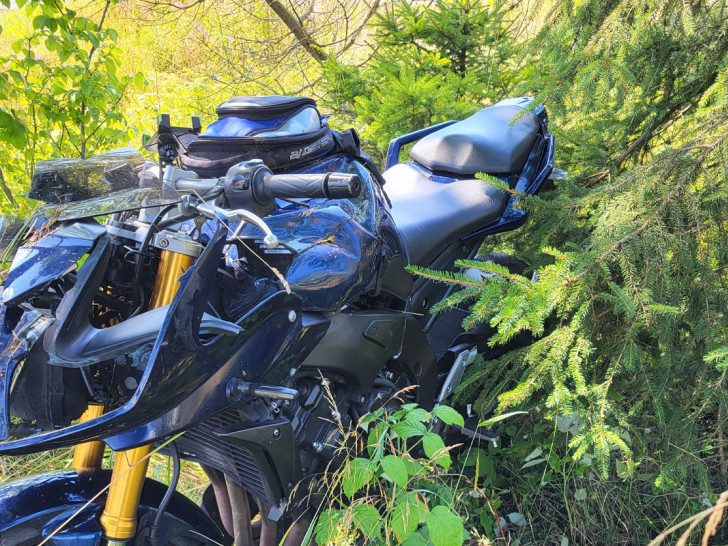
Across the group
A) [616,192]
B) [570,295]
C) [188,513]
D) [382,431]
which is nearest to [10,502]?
[188,513]

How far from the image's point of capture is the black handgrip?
3.97ft

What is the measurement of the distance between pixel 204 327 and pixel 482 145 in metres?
1.55

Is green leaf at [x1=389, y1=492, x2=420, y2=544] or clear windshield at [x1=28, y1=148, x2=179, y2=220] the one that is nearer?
clear windshield at [x1=28, y1=148, x2=179, y2=220]

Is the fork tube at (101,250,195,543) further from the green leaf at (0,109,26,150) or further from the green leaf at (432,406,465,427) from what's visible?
the green leaf at (0,109,26,150)

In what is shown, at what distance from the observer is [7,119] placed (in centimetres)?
280

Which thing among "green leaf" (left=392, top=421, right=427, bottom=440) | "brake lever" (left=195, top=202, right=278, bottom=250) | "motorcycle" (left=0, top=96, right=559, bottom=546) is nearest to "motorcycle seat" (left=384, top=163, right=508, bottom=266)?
"motorcycle" (left=0, top=96, right=559, bottom=546)

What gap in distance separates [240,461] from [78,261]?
569mm

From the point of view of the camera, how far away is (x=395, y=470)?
1502mm

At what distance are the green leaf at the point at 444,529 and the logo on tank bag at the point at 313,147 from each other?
92cm

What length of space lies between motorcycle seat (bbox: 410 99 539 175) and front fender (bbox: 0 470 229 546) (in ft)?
5.01

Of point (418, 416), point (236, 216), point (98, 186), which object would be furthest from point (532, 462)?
point (98, 186)

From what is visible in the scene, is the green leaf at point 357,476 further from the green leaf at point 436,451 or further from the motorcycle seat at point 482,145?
the motorcycle seat at point 482,145

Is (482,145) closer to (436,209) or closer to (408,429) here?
(436,209)

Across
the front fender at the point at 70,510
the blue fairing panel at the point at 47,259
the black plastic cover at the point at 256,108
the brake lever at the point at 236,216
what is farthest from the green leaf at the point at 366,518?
the black plastic cover at the point at 256,108
